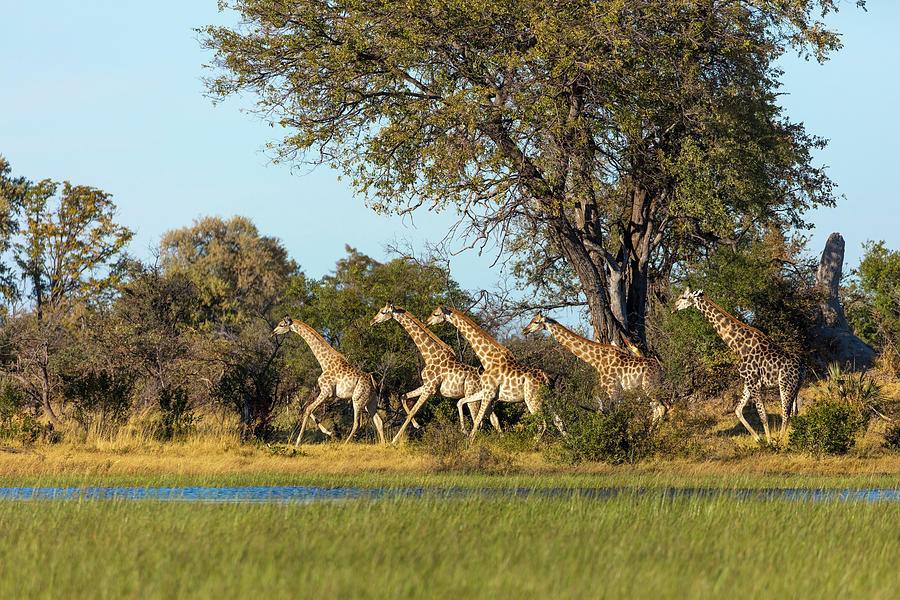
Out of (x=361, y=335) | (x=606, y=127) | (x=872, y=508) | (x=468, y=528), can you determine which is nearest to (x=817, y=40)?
(x=606, y=127)

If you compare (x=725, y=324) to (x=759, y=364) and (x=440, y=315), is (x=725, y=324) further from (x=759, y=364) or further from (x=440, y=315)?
(x=440, y=315)

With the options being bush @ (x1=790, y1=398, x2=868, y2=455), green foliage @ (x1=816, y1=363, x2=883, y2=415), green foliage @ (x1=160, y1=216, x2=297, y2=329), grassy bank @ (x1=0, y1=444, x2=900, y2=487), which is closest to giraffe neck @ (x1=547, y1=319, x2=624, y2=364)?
grassy bank @ (x1=0, y1=444, x2=900, y2=487)

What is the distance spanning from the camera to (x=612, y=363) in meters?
20.9

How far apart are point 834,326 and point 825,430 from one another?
10.4 m

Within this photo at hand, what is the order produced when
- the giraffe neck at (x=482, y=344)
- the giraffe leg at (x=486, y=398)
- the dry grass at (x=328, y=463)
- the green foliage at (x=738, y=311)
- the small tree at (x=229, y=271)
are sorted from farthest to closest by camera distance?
1. the small tree at (x=229, y=271)
2. the green foliage at (x=738, y=311)
3. the giraffe neck at (x=482, y=344)
4. the giraffe leg at (x=486, y=398)
5. the dry grass at (x=328, y=463)

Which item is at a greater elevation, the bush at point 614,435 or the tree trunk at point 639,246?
the tree trunk at point 639,246

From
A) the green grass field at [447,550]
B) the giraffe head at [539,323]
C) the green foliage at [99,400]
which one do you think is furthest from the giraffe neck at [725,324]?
the green foliage at [99,400]

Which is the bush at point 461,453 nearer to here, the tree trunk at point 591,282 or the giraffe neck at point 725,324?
the tree trunk at point 591,282

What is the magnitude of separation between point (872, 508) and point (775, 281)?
1565cm

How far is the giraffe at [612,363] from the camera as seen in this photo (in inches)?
803

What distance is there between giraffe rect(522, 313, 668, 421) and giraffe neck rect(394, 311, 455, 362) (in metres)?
1.94

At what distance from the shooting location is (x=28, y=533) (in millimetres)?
9523

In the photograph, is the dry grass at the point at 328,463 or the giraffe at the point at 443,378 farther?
the giraffe at the point at 443,378

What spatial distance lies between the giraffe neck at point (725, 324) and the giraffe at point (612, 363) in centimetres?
231
